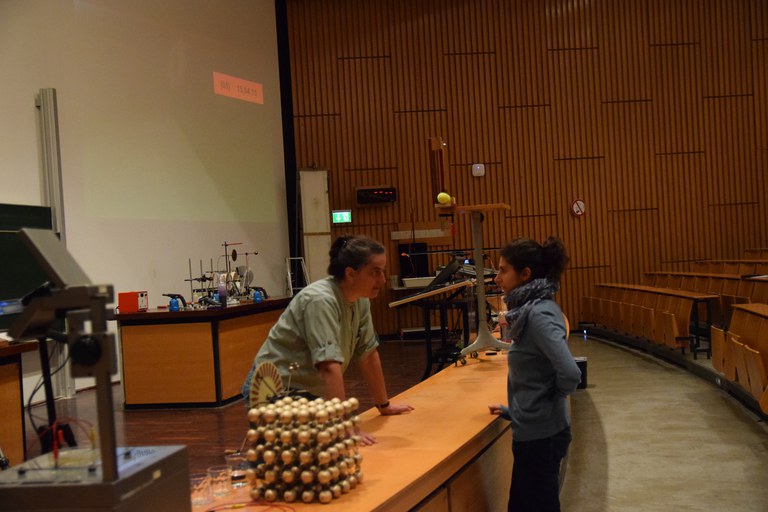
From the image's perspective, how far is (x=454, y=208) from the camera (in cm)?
346

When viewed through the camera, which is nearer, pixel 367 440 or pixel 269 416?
pixel 269 416

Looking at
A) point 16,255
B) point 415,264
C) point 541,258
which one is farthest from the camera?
point 415,264

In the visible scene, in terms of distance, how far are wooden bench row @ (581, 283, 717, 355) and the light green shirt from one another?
16.3 feet

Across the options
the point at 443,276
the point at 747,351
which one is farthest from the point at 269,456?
the point at 747,351

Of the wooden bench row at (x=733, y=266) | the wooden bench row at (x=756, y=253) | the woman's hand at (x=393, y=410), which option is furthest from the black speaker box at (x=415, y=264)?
the woman's hand at (x=393, y=410)

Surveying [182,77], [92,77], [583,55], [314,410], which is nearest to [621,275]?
[583,55]

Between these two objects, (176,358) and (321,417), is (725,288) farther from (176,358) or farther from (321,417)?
(321,417)

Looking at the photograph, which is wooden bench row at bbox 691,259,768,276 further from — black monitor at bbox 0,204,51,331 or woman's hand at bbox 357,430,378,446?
black monitor at bbox 0,204,51,331

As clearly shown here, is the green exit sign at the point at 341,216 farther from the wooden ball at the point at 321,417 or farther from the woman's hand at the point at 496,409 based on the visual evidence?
the wooden ball at the point at 321,417

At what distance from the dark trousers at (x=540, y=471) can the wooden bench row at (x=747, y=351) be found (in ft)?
7.09

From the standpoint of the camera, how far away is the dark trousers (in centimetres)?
207

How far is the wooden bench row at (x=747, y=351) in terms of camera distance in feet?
13.3

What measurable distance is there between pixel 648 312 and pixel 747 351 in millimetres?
2812

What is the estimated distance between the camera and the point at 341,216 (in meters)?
9.57
